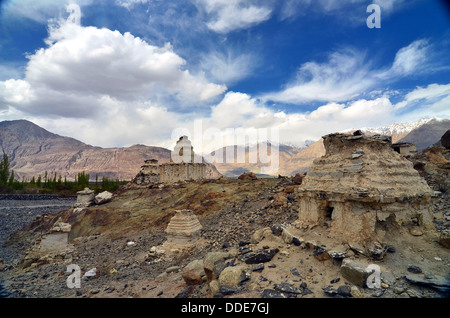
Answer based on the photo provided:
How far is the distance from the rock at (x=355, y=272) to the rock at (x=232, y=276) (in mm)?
1948

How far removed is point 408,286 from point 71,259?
533 inches

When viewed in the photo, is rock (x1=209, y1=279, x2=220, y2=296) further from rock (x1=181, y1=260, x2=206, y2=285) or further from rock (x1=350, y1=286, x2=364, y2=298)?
rock (x1=350, y1=286, x2=364, y2=298)

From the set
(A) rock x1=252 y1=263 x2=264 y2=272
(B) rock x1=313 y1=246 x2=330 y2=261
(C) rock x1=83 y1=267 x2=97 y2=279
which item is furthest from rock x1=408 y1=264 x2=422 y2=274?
(C) rock x1=83 y1=267 x2=97 y2=279

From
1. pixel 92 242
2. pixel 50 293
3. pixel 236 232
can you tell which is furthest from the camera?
pixel 92 242

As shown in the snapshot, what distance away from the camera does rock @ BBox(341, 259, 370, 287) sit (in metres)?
3.92

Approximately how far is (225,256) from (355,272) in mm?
2886

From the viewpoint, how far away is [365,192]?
15.9ft

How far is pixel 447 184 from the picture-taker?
1095 centimetres

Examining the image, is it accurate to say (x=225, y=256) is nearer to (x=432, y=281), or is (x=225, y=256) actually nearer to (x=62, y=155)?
(x=432, y=281)

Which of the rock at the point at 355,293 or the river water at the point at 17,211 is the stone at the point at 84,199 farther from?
the rock at the point at 355,293

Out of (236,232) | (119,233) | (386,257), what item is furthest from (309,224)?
(119,233)

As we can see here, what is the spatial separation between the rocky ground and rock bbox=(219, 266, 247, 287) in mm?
30

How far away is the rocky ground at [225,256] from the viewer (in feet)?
13.6
